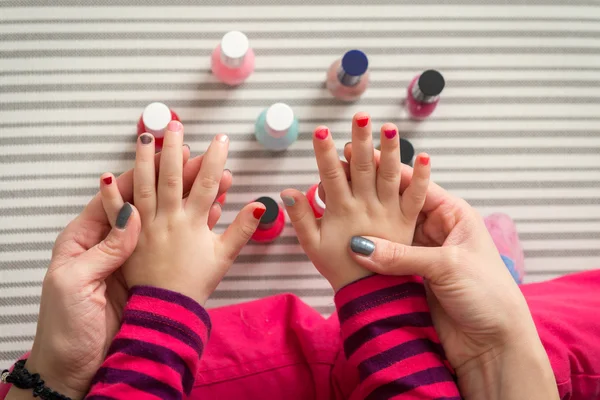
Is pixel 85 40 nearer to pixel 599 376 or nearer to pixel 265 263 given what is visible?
pixel 265 263

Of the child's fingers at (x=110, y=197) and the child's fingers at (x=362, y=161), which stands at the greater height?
the child's fingers at (x=362, y=161)

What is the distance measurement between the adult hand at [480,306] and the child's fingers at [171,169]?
0.77ft

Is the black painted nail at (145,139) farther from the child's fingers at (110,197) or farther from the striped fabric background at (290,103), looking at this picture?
the striped fabric background at (290,103)

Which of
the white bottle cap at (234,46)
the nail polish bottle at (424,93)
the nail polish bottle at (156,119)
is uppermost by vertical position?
the white bottle cap at (234,46)

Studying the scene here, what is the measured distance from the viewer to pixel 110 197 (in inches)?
23.8

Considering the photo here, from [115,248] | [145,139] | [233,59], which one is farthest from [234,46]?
[115,248]

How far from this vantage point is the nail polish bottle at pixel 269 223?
0.80 metres

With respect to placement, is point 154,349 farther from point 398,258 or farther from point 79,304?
point 398,258

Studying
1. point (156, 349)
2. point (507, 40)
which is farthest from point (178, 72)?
point (507, 40)

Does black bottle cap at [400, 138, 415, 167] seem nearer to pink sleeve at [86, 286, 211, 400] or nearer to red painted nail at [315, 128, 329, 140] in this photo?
red painted nail at [315, 128, 329, 140]

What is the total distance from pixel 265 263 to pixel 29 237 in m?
0.40

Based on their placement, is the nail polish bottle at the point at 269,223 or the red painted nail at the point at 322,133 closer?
the red painted nail at the point at 322,133

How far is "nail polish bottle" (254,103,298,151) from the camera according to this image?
0.80 metres

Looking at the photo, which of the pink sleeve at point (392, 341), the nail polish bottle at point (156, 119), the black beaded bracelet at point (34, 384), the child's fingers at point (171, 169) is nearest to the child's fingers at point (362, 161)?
the pink sleeve at point (392, 341)
